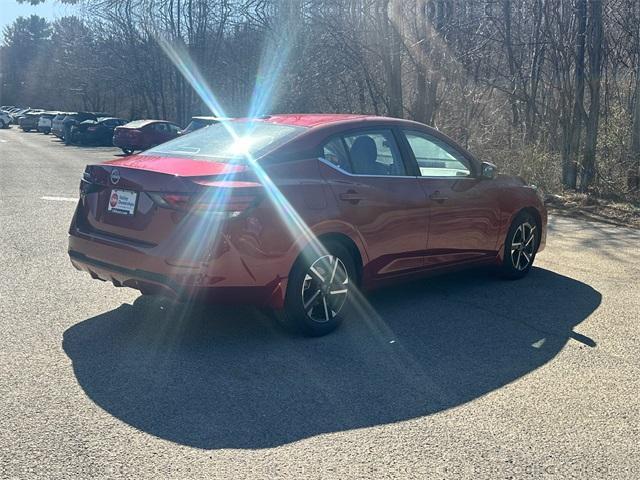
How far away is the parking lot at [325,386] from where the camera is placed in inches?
137

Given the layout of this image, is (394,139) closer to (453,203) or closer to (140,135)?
(453,203)

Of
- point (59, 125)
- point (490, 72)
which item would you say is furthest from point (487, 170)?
point (59, 125)

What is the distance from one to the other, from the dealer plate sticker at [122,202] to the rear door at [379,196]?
1409mm

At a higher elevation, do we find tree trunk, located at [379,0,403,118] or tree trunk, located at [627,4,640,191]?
tree trunk, located at [379,0,403,118]

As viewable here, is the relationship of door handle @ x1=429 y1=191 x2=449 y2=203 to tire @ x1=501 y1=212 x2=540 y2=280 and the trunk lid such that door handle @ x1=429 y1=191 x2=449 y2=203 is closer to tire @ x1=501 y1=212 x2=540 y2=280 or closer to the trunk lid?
tire @ x1=501 y1=212 x2=540 y2=280

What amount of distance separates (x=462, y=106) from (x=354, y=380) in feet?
44.5

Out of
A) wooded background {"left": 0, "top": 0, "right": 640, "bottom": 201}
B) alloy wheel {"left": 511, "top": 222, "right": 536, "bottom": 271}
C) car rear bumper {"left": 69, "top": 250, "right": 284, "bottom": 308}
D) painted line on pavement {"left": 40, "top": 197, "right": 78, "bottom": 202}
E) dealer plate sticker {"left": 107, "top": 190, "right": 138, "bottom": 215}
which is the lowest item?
painted line on pavement {"left": 40, "top": 197, "right": 78, "bottom": 202}

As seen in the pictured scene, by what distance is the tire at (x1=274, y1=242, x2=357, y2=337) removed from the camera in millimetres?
5086

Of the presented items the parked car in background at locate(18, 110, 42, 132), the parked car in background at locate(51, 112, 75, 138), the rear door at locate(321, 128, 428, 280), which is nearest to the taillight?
the rear door at locate(321, 128, 428, 280)

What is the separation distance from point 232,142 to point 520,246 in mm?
3362

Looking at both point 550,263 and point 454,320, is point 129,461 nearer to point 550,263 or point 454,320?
point 454,320

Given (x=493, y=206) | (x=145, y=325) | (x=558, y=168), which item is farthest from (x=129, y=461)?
(x=558, y=168)

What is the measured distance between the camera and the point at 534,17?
15.3 metres

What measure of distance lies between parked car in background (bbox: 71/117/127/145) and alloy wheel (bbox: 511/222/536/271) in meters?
32.0
